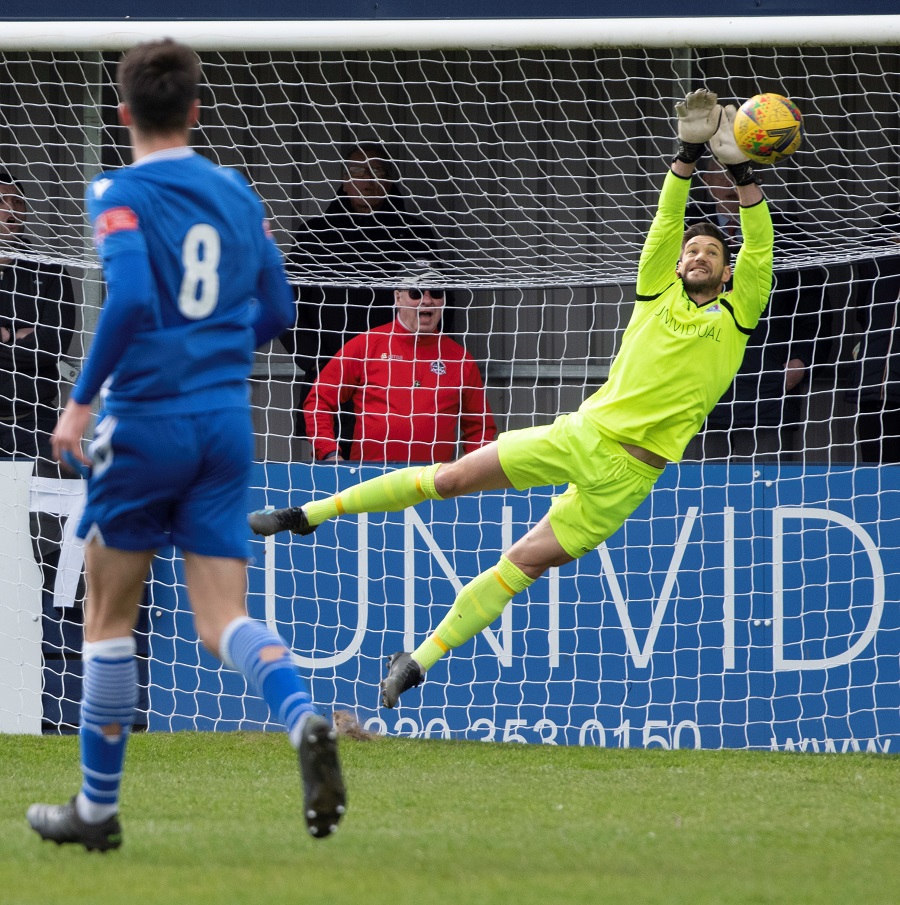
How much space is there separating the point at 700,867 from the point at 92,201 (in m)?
2.05

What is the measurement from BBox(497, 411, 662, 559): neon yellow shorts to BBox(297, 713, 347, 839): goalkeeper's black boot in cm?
252

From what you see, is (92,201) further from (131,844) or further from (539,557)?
(539,557)

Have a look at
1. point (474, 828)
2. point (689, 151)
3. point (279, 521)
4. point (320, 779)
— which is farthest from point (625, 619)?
point (320, 779)

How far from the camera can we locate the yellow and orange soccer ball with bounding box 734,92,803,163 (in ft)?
16.8

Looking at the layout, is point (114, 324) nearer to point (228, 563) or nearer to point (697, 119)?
point (228, 563)

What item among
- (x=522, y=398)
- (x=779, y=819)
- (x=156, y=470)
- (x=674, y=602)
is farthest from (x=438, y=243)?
(x=156, y=470)

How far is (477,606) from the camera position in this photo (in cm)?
553

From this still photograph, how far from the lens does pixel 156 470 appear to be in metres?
3.03

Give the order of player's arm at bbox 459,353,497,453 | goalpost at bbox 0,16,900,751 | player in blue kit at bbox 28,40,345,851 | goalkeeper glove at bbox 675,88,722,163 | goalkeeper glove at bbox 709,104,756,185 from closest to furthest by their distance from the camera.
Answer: player in blue kit at bbox 28,40,345,851, goalkeeper glove at bbox 675,88,722,163, goalkeeper glove at bbox 709,104,756,185, goalpost at bbox 0,16,900,751, player's arm at bbox 459,353,497,453

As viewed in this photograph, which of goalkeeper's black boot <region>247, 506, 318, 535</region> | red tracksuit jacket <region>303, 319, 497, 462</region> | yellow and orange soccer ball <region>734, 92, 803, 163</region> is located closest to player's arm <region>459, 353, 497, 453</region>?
red tracksuit jacket <region>303, 319, 497, 462</region>

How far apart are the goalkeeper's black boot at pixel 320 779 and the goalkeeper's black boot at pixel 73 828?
61 centimetres

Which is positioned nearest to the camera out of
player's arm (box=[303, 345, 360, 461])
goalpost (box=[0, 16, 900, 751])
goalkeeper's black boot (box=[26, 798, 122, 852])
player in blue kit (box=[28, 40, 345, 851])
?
player in blue kit (box=[28, 40, 345, 851])

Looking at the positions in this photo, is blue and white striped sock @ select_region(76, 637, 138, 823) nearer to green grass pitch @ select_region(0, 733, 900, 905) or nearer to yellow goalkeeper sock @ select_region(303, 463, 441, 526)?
green grass pitch @ select_region(0, 733, 900, 905)

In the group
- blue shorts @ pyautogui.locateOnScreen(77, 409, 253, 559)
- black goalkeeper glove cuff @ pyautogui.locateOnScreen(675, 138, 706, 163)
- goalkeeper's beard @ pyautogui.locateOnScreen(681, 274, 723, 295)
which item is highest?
black goalkeeper glove cuff @ pyautogui.locateOnScreen(675, 138, 706, 163)
